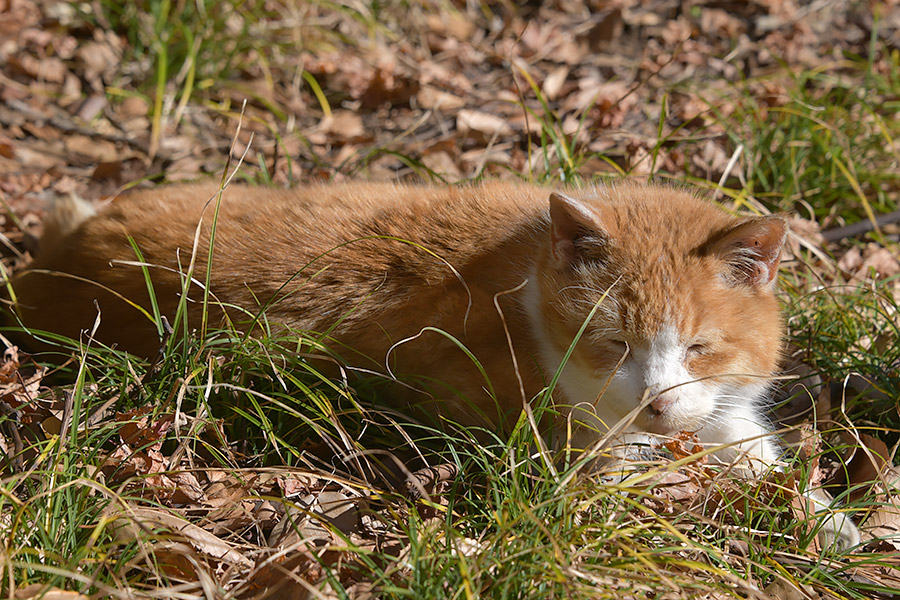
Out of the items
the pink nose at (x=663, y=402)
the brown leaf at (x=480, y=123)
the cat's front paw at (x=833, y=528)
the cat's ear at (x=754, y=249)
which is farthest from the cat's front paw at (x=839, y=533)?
the brown leaf at (x=480, y=123)

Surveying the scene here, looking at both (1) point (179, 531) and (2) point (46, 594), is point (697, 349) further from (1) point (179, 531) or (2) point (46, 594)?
(2) point (46, 594)

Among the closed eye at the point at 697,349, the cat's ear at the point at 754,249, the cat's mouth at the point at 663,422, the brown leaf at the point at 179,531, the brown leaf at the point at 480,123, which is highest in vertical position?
the cat's ear at the point at 754,249

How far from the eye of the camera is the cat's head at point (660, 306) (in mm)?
2529

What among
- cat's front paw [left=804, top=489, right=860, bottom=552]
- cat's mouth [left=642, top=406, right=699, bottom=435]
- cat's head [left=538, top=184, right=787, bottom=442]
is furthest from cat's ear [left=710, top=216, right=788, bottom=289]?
cat's front paw [left=804, top=489, right=860, bottom=552]

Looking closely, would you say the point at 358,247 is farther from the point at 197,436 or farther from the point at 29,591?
the point at 29,591

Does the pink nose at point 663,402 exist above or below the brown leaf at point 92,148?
above

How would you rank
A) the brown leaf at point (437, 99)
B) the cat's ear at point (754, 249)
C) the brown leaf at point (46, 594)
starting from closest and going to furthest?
1. the brown leaf at point (46, 594)
2. the cat's ear at point (754, 249)
3. the brown leaf at point (437, 99)

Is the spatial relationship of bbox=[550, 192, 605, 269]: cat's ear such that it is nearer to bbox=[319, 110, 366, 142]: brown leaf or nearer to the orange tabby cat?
the orange tabby cat

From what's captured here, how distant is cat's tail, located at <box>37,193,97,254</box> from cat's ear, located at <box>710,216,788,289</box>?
3000 millimetres

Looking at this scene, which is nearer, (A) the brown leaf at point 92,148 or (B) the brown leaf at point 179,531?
(B) the brown leaf at point 179,531

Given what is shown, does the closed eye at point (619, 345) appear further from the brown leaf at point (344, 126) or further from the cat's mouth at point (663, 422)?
the brown leaf at point (344, 126)

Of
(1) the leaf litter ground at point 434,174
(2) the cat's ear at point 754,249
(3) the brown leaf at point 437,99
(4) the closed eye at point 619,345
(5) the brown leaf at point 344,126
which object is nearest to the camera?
(1) the leaf litter ground at point 434,174

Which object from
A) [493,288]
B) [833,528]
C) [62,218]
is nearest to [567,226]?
[493,288]

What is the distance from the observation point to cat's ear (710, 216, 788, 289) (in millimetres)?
2486
